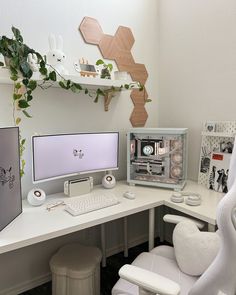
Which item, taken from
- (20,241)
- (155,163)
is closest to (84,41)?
(155,163)

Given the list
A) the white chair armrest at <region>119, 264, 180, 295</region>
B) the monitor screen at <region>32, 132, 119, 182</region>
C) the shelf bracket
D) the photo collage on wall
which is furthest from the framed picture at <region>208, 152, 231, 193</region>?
the white chair armrest at <region>119, 264, 180, 295</region>

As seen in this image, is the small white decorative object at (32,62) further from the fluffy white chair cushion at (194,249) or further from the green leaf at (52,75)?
the fluffy white chair cushion at (194,249)

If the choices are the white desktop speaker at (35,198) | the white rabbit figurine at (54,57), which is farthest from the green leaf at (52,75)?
the white desktop speaker at (35,198)

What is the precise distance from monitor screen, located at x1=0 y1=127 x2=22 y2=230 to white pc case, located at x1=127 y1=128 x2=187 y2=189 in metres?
0.89

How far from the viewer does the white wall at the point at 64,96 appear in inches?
61.8

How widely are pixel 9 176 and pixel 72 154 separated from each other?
0.48 metres

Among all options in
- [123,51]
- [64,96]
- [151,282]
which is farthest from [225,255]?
[123,51]

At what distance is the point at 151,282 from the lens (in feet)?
2.77

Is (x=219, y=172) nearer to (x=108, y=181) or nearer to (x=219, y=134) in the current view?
(x=219, y=134)

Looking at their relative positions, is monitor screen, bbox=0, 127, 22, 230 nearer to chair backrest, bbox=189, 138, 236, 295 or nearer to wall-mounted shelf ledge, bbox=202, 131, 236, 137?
chair backrest, bbox=189, 138, 236, 295

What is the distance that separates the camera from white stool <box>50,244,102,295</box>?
1448mm

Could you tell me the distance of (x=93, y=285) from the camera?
1.50 metres

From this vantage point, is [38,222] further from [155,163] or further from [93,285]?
[155,163]

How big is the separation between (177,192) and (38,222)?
1.00m
